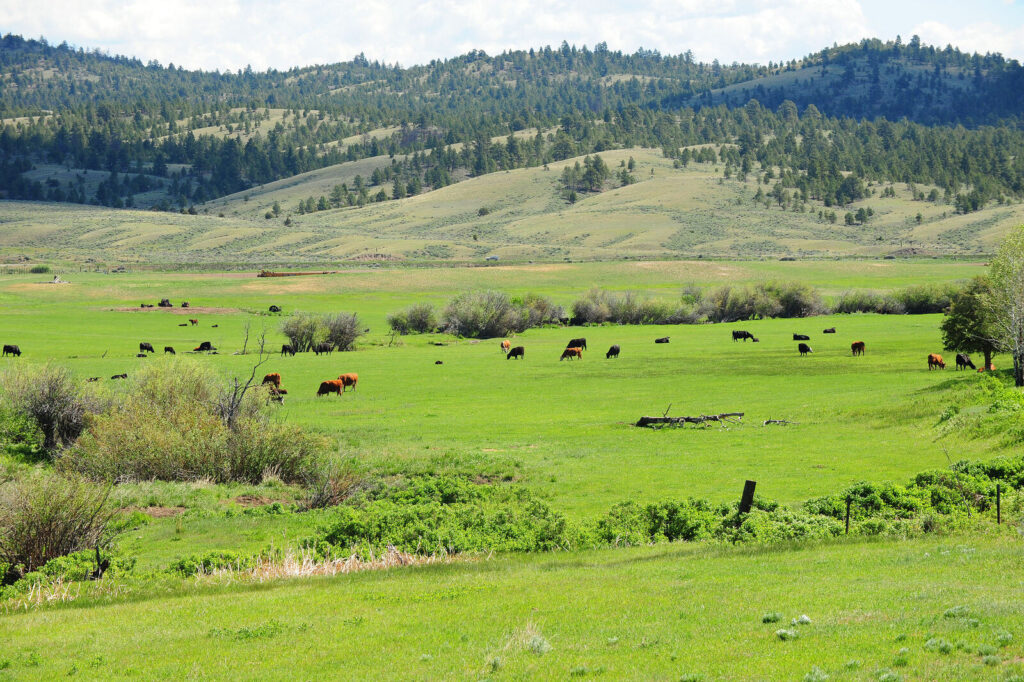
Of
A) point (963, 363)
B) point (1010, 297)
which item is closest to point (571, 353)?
point (963, 363)

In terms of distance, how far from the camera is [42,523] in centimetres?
2094

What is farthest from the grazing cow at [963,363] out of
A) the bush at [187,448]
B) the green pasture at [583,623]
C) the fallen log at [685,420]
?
the bush at [187,448]

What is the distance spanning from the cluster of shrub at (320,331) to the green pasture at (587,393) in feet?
5.26

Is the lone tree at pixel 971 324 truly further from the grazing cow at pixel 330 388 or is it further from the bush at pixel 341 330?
the bush at pixel 341 330

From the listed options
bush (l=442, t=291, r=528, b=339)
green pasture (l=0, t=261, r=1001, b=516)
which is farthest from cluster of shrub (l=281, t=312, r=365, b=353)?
bush (l=442, t=291, r=528, b=339)

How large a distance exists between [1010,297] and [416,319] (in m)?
58.0

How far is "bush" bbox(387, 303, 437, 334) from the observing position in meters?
89.1

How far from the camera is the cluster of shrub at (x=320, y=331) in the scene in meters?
74.6

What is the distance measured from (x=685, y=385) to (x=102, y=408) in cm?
2958

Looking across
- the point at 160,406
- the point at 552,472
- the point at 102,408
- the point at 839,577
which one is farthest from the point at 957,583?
the point at 102,408

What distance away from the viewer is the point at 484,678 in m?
11.5

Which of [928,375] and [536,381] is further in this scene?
[536,381]

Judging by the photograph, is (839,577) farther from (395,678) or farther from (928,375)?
(928,375)

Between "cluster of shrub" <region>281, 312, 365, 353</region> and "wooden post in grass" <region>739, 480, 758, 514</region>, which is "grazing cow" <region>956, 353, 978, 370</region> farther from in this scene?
"cluster of shrub" <region>281, 312, 365, 353</region>
